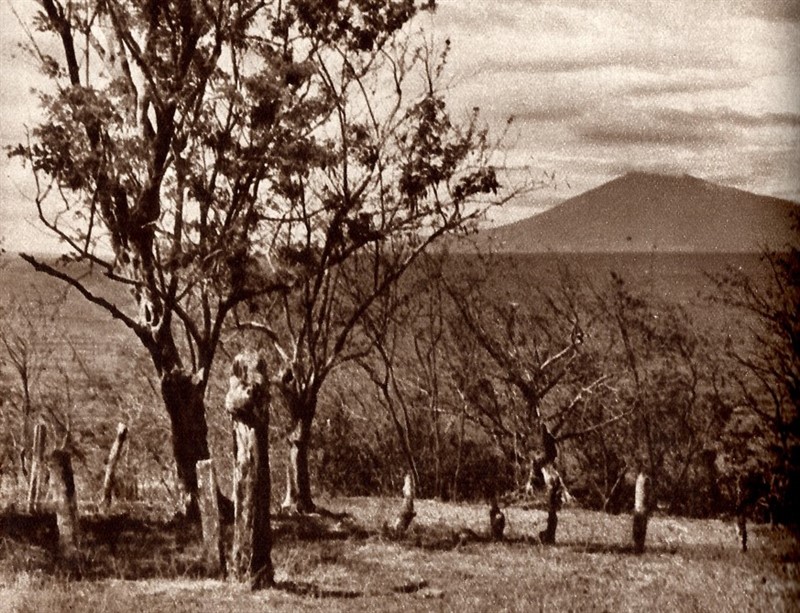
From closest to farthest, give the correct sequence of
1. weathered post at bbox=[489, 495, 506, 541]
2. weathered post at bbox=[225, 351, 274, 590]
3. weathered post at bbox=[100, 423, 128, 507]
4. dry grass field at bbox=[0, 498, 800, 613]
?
→ dry grass field at bbox=[0, 498, 800, 613] → weathered post at bbox=[225, 351, 274, 590] → weathered post at bbox=[489, 495, 506, 541] → weathered post at bbox=[100, 423, 128, 507]

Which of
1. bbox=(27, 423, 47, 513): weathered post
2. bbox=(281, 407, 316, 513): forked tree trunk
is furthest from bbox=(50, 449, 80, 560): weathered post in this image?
bbox=(281, 407, 316, 513): forked tree trunk

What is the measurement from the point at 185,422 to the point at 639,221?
321 inches

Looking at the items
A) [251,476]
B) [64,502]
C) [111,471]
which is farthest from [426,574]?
[111,471]

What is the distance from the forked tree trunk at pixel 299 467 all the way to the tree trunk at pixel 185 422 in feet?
6.63

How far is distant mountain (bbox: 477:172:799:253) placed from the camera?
14433mm

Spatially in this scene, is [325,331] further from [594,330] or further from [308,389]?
[594,330]

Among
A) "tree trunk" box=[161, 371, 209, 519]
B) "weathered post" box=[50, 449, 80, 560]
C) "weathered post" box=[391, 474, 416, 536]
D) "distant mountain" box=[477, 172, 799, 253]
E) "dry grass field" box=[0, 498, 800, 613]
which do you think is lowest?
"dry grass field" box=[0, 498, 800, 613]

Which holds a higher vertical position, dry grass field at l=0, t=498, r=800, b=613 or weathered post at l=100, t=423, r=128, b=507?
weathered post at l=100, t=423, r=128, b=507

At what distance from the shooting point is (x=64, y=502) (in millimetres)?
9477

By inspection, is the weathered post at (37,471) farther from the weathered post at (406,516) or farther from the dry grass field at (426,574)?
the weathered post at (406,516)

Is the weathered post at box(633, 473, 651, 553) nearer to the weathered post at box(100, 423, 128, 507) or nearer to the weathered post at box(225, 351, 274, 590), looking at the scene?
the weathered post at box(225, 351, 274, 590)

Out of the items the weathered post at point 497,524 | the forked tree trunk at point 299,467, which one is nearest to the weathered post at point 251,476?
the weathered post at point 497,524

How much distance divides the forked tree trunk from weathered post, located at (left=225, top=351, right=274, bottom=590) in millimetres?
5848

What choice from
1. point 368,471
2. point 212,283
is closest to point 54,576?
point 212,283
